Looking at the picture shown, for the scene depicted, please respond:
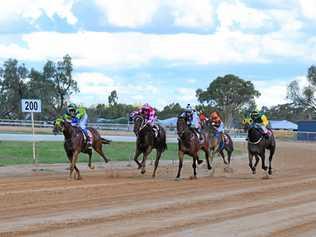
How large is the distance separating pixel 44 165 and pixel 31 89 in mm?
81784

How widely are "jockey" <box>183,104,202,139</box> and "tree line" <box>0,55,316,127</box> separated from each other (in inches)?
2415

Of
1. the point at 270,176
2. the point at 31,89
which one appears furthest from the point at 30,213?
the point at 31,89

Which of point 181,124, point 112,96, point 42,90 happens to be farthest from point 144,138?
point 112,96

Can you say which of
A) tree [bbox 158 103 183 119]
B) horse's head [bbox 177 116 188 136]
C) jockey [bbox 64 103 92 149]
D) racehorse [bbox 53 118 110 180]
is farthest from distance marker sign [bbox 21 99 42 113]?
tree [bbox 158 103 183 119]

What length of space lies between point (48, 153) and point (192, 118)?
13720 millimetres

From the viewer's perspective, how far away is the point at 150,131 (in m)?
24.6

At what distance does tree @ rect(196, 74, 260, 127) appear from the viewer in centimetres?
12581

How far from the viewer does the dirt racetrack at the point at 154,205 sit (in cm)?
1177

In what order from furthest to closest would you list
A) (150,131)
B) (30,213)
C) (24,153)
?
(24,153) < (150,131) < (30,213)

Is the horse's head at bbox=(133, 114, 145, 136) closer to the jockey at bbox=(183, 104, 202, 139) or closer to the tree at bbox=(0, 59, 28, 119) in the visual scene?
the jockey at bbox=(183, 104, 202, 139)

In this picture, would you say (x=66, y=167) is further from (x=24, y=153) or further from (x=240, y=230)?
(x=240, y=230)

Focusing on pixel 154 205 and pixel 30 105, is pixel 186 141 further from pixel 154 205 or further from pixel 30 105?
pixel 154 205

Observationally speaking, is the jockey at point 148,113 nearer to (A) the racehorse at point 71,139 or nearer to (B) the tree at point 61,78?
(A) the racehorse at point 71,139

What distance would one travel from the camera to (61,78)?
107 m
